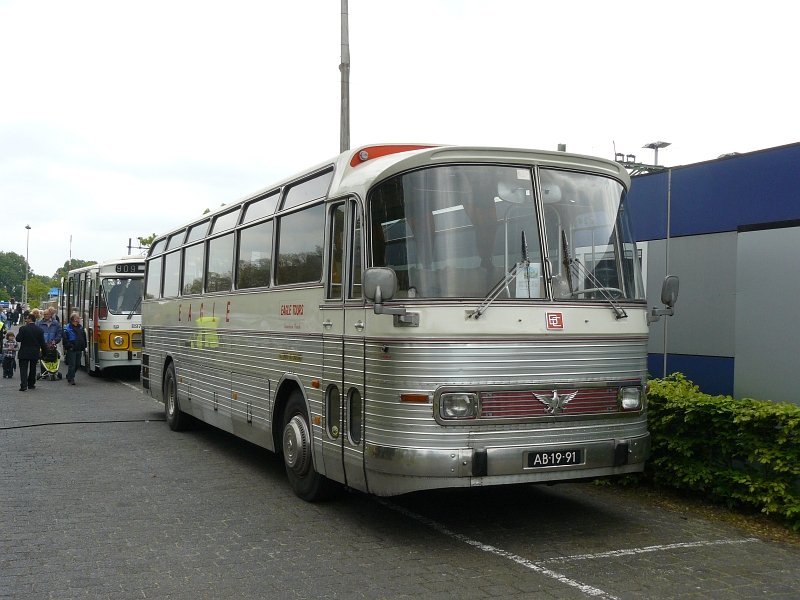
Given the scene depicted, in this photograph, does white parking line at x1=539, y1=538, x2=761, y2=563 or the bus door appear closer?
white parking line at x1=539, y1=538, x2=761, y2=563

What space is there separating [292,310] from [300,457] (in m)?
1.48

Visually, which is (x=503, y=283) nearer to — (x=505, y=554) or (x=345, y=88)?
(x=505, y=554)

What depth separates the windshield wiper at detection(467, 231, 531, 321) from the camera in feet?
22.2

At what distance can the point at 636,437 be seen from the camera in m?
7.43

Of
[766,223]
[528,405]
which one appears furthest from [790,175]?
[528,405]

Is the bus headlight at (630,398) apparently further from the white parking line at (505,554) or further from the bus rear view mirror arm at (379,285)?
the bus rear view mirror arm at (379,285)

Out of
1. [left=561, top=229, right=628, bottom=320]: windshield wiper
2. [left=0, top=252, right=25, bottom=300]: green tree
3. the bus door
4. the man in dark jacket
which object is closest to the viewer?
[left=561, top=229, right=628, bottom=320]: windshield wiper

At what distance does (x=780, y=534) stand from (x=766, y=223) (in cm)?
347

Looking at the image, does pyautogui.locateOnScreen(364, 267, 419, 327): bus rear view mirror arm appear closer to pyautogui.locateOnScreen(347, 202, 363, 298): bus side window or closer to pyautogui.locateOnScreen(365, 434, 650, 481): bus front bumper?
pyautogui.locateOnScreen(347, 202, 363, 298): bus side window

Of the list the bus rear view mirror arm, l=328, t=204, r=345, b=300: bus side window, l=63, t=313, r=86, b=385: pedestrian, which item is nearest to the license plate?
the bus rear view mirror arm

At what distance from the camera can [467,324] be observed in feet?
22.1

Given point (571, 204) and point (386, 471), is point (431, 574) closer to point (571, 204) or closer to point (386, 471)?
point (386, 471)

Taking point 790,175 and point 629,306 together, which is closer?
point 629,306

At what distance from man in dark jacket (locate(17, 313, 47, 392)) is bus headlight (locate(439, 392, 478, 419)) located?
1610 cm
